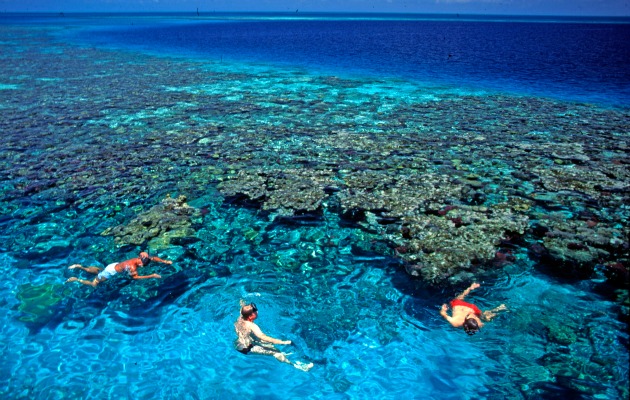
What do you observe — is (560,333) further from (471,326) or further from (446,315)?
(446,315)

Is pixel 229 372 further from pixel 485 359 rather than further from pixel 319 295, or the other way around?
pixel 485 359

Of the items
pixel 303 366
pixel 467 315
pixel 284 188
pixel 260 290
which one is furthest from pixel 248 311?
pixel 284 188

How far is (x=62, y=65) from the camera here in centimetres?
5069

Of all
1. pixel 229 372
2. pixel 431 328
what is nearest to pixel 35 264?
pixel 229 372

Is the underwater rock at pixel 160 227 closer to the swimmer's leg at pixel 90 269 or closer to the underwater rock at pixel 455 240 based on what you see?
the swimmer's leg at pixel 90 269

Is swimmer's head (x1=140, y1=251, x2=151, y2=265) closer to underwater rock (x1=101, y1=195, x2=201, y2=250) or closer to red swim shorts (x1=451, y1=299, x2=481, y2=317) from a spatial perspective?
underwater rock (x1=101, y1=195, x2=201, y2=250)

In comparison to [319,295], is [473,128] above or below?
above

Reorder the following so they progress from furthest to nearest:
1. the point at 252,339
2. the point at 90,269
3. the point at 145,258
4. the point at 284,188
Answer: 1. the point at 284,188
2. the point at 145,258
3. the point at 90,269
4. the point at 252,339

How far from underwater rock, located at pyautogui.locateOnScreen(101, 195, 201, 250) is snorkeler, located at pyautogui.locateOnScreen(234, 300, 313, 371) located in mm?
4784

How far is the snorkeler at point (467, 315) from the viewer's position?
9.77 m

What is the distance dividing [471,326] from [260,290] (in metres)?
5.79

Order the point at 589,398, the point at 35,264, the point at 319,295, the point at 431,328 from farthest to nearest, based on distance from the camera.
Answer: the point at 35,264
the point at 319,295
the point at 431,328
the point at 589,398

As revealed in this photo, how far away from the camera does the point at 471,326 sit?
974 cm

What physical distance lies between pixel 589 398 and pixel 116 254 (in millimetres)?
13246
